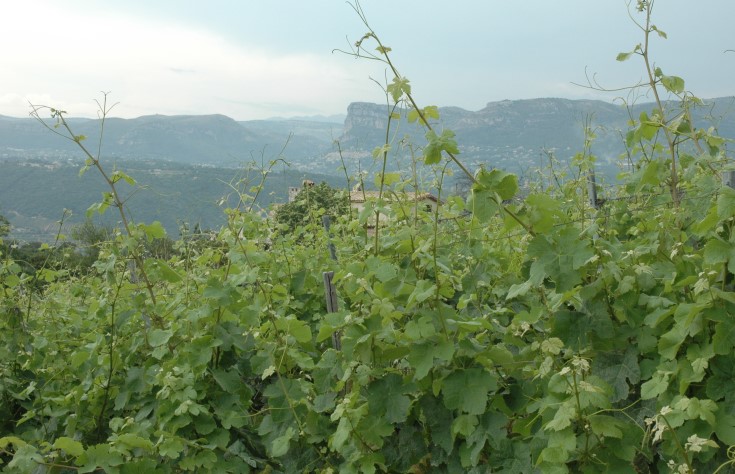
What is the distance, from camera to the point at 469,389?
81.2 inches

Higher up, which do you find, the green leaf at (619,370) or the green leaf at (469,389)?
the green leaf at (619,370)

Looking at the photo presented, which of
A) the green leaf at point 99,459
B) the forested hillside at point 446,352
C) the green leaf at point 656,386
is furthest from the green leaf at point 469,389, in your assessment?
the green leaf at point 99,459

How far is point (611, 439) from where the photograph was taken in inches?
70.7

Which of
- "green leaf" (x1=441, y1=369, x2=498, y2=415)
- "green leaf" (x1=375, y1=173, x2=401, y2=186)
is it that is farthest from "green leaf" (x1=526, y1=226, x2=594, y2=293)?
"green leaf" (x1=375, y1=173, x2=401, y2=186)

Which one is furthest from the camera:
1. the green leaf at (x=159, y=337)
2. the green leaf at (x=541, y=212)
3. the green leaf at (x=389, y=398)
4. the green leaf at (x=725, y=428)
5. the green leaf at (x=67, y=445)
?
the green leaf at (x=159, y=337)

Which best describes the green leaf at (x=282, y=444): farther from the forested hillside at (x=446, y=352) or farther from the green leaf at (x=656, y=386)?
the green leaf at (x=656, y=386)

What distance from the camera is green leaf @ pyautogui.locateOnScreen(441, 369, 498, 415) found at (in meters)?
2.04

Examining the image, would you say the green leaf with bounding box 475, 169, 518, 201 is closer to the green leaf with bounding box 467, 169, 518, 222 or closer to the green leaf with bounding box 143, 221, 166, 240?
the green leaf with bounding box 467, 169, 518, 222

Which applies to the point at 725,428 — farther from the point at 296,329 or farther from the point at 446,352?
the point at 296,329

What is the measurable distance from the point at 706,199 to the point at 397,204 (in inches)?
55.8

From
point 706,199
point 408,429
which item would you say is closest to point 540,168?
point 706,199

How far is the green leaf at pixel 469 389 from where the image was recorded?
204 centimetres

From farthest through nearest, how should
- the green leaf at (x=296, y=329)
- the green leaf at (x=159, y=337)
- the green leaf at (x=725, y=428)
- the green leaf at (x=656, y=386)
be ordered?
the green leaf at (x=159, y=337)
the green leaf at (x=296, y=329)
the green leaf at (x=656, y=386)
the green leaf at (x=725, y=428)

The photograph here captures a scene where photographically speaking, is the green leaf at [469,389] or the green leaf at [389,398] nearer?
the green leaf at [469,389]
